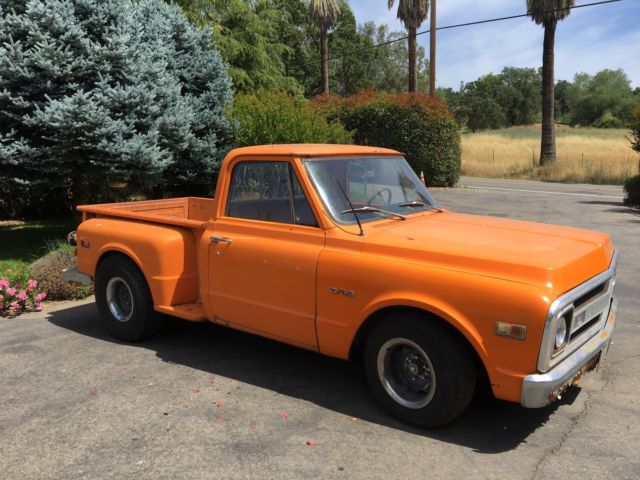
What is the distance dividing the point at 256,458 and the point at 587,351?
2.12 metres

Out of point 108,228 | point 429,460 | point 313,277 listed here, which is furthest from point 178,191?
point 429,460

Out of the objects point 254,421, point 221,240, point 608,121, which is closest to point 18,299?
point 221,240

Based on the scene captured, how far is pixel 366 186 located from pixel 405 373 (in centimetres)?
155

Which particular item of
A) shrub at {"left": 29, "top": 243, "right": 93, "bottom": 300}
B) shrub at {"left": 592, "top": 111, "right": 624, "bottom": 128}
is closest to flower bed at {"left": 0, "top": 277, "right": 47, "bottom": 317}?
shrub at {"left": 29, "top": 243, "right": 93, "bottom": 300}

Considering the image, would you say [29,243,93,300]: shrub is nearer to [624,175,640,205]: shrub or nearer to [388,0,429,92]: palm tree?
[624,175,640,205]: shrub

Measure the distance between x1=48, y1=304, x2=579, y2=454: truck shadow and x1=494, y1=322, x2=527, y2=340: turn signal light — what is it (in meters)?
0.77

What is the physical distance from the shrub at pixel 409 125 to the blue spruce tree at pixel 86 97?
12.0m

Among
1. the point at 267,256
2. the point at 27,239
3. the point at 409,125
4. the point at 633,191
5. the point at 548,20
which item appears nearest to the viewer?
the point at 267,256

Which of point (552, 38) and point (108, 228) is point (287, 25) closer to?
point (552, 38)

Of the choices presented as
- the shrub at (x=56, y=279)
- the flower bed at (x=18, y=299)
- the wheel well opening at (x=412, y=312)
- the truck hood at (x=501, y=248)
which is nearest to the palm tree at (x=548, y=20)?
the shrub at (x=56, y=279)

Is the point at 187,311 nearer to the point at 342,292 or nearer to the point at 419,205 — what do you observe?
the point at 342,292

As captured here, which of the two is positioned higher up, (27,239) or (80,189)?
(80,189)

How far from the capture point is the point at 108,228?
5.33m

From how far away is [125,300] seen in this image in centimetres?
533
